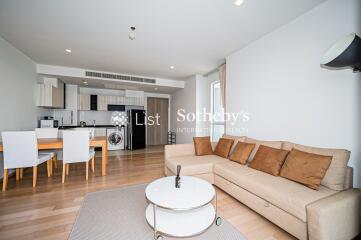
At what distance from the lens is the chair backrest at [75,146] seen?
2.77 metres

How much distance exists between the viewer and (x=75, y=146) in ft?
9.24

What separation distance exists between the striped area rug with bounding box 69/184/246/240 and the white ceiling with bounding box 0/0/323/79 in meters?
2.56

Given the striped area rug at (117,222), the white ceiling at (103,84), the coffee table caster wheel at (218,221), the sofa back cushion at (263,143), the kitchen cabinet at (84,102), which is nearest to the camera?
the striped area rug at (117,222)

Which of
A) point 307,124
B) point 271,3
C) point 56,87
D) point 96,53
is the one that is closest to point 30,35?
point 96,53

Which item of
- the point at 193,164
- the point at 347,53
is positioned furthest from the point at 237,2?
the point at 193,164

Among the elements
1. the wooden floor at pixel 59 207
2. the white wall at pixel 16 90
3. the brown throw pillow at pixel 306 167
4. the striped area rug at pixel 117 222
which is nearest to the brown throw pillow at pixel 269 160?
the brown throw pillow at pixel 306 167

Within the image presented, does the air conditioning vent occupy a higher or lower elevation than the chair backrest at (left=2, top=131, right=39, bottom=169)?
higher

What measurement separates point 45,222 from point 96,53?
10.2 feet

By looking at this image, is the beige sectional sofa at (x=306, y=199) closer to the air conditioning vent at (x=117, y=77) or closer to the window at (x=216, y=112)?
the window at (x=216, y=112)

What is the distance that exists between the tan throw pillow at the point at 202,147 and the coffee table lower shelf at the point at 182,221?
4.65 ft

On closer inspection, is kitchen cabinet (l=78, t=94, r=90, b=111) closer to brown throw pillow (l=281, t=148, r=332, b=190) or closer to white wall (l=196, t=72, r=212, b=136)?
white wall (l=196, t=72, r=212, b=136)

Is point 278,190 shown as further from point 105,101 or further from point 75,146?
point 105,101

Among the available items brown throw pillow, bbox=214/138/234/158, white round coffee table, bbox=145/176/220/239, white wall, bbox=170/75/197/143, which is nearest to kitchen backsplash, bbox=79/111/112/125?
white wall, bbox=170/75/197/143

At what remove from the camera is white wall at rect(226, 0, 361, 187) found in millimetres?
1707
